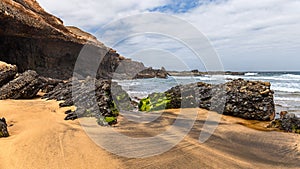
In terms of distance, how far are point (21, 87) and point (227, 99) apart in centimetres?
862

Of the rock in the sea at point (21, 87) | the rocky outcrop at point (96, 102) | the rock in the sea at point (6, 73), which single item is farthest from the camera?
the rock in the sea at point (6, 73)

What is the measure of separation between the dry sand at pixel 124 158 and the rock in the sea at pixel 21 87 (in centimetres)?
339

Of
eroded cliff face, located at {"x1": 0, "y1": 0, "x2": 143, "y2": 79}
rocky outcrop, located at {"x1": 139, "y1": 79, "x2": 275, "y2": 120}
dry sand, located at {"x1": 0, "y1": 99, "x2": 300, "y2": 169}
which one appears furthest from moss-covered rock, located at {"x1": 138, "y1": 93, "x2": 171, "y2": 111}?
eroded cliff face, located at {"x1": 0, "y1": 0, "x2": 143, "y2": 79}

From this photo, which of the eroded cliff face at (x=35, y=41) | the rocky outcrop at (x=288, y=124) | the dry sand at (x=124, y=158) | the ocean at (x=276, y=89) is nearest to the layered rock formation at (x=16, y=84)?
the dry sand at (x=124, y=158)

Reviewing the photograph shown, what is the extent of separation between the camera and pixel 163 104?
8961mm

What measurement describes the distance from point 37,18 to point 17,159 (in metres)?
19.0

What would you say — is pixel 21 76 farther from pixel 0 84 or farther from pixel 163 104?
pixel 163 104

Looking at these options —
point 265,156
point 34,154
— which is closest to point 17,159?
point 34,154

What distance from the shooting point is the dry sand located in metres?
2.99

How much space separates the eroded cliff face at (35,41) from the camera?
1652cm

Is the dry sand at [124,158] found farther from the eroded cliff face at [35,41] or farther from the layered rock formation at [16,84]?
the eroded cliff face at [35,41]

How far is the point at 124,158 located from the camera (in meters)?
3.22

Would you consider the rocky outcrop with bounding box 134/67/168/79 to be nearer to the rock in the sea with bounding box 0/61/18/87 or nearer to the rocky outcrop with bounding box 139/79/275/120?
the rocky outcrop with bounding box 139/79/275/120

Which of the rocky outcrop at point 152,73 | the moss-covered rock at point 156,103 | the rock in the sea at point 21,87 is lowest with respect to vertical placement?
the moss-covered rock at point 156,103
